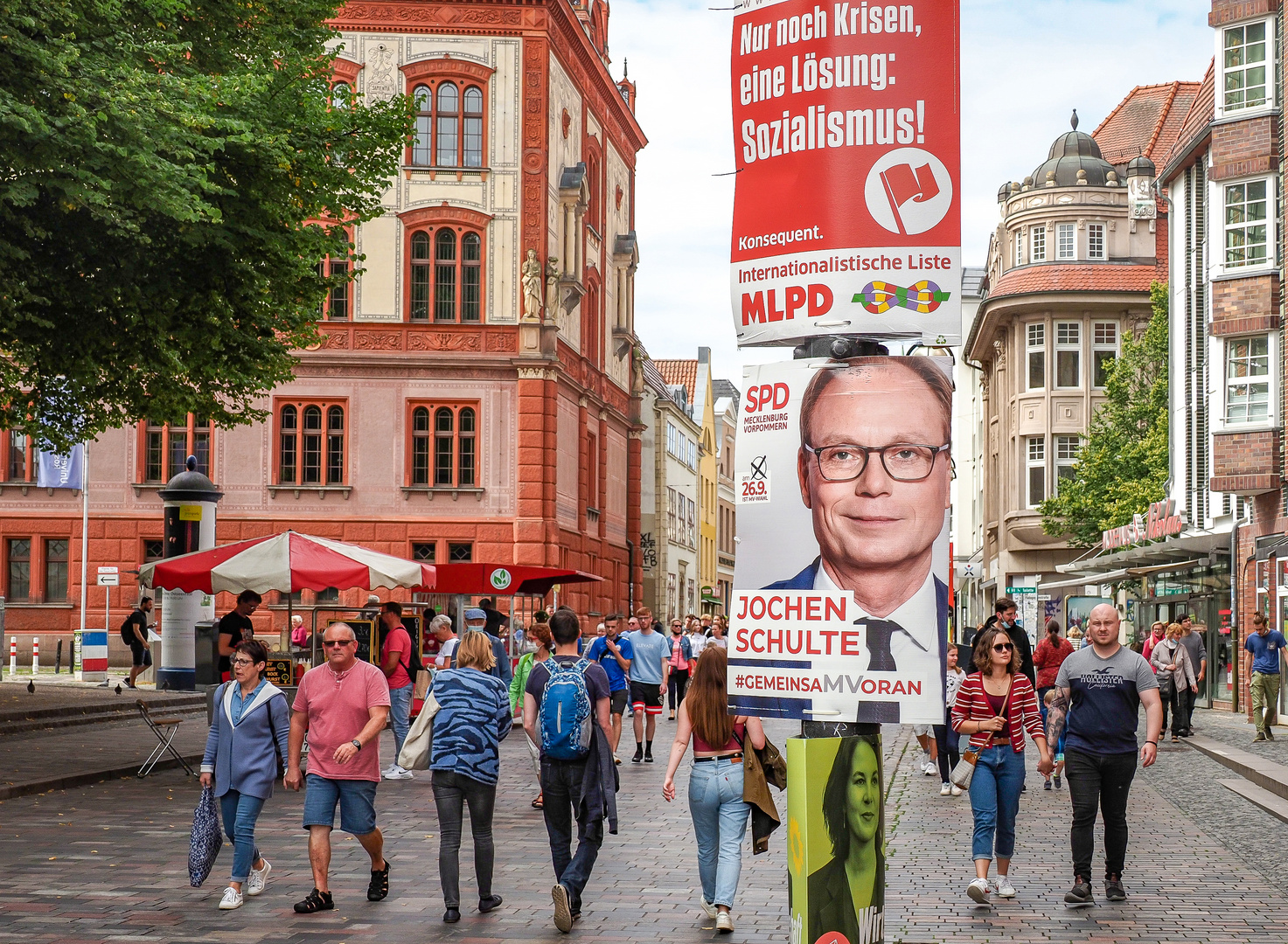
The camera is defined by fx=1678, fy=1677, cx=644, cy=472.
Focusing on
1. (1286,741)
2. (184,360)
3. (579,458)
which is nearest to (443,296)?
(579,458)

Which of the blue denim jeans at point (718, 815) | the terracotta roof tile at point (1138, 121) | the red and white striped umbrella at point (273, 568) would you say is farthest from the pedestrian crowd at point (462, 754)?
the terracotta roof tile at point (1138, 121)

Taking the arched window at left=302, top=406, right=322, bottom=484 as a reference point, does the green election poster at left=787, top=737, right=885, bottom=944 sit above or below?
below

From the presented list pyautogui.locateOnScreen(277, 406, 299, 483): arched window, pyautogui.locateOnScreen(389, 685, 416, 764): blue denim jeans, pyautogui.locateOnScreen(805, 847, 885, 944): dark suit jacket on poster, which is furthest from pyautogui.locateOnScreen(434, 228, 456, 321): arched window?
pyautogui.locateOnScreen(805, 847, 885, 944): dark suit jacket on poster

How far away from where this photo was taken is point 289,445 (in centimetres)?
4700

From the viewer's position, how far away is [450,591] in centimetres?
3059

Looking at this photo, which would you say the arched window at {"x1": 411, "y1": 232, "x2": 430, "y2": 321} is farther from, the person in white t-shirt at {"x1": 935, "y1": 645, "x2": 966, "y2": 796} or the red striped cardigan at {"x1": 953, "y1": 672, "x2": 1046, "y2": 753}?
the red striped cardigan at {"x1": 953, "y1": 672, "x2": 1046, "y2": 753}

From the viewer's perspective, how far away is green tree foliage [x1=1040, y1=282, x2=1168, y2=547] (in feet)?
156

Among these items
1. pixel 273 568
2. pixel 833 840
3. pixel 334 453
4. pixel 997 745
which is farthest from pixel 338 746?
pixel 334 453

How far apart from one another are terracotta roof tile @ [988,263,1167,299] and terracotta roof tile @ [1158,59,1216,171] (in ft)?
75.7

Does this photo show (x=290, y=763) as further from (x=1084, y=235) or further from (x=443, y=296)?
(x=1084, y=235)

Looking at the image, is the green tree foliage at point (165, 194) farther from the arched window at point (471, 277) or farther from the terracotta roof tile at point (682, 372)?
the terracotta roof tile at point (682, 372)

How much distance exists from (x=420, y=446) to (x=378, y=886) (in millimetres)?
36755

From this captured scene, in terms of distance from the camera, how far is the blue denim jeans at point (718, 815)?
9.84m

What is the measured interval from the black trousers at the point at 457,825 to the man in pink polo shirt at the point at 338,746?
480mm
